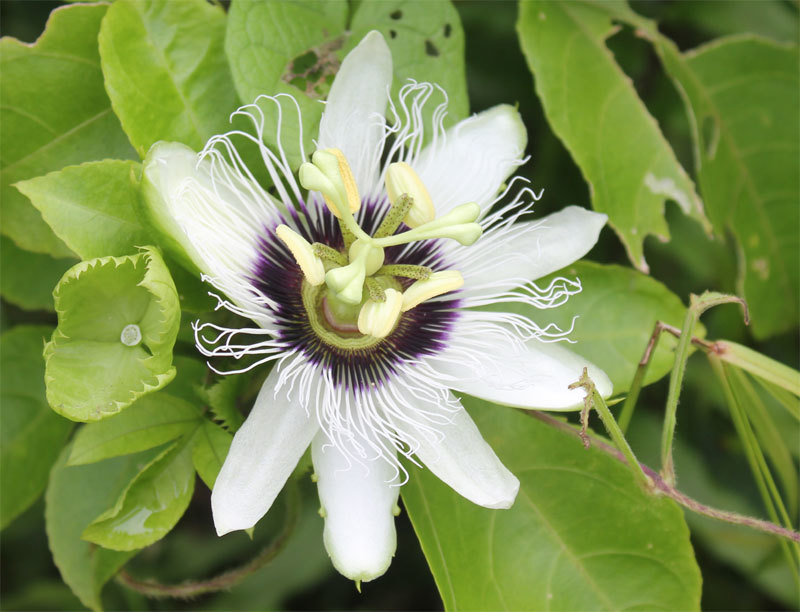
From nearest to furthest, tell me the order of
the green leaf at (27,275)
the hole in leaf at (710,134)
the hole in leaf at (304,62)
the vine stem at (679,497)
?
the vine stem at (679,497), the hole in leaf at (304,62), the green leaf at (27,275), the hole in leaf at (710,134)

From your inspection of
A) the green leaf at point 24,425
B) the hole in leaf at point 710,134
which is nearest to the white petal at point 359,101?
the green leaf at point 24,425

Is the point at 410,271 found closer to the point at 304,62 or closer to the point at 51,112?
the point at 304,62

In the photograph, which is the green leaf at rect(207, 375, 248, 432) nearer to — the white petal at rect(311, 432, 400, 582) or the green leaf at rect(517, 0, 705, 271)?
the white petal at rect(311, 432, 400, 582)

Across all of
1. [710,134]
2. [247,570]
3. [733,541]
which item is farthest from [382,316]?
[733,541]

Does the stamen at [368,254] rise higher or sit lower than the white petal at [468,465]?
higher

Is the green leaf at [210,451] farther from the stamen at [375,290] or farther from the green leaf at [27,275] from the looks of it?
the green leaf at [27,275]
